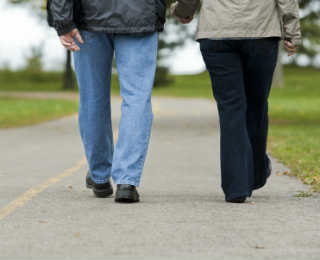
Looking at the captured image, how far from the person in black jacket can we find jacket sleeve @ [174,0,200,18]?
0.17 meters

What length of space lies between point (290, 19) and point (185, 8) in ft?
2.61

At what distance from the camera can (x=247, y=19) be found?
213 inches

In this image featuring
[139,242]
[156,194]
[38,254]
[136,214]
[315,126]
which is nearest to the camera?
[38,254]

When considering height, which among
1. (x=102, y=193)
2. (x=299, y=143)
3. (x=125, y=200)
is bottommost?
(x=299, y=143)

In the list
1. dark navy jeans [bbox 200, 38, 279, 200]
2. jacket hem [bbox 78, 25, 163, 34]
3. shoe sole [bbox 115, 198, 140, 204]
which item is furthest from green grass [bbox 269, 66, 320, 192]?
jacket hem [bbox 78, 25, 163, 34]

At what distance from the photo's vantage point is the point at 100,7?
554 centimetres

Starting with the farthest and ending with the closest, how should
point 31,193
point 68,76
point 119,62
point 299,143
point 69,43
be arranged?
point 68,76
point 299,143
point 31,193
point 119,62
point 69,43

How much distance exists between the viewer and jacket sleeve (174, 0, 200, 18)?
5629 mm

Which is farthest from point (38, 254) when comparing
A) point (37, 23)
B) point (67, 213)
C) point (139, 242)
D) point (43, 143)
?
point (37, 23)

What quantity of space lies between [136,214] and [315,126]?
12814 mm

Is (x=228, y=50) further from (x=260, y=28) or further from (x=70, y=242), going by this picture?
(x=70, y=242)

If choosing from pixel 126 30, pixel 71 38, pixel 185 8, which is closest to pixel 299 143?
pixel 185 8

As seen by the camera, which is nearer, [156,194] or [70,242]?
[70,242]

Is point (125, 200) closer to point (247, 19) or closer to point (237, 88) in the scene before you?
point (237, 88)
